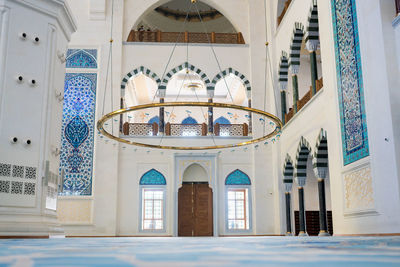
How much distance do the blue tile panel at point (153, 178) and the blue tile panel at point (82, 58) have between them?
2942 mm

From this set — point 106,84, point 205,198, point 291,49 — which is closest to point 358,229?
point 291,49

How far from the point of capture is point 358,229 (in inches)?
241

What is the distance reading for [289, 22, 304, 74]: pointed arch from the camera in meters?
9.37

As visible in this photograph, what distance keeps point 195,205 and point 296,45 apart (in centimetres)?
450

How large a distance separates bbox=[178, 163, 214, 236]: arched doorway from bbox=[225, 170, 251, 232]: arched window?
46 cm

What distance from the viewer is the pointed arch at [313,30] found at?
839cm

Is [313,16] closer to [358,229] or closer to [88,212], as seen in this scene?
[358,229]

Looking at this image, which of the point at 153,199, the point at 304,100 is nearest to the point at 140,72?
the point at 153,199

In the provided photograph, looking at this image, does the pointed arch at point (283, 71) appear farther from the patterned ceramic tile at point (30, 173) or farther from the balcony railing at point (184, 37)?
the patterned ceramic tile at point (30, 173)

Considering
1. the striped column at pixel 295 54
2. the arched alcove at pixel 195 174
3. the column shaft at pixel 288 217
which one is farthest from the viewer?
the arched alcove at pixel 195 174

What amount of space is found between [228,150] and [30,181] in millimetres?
6450

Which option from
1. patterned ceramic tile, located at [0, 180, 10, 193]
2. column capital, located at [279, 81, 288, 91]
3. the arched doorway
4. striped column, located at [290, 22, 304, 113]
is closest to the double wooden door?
the arched doorway

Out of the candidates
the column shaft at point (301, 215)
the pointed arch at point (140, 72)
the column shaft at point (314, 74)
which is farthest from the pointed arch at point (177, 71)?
the column shaft at point (301, 215)

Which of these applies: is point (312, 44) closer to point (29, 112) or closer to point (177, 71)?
point (177, 71)
